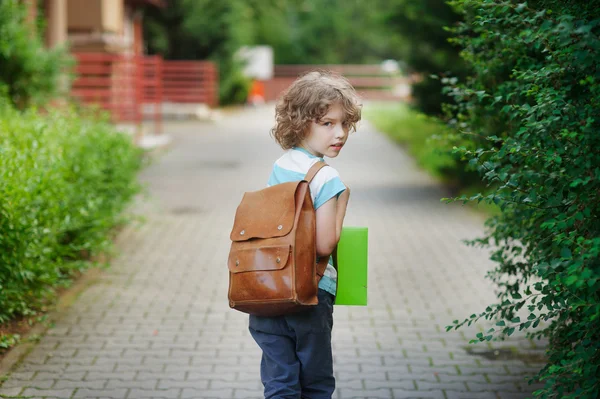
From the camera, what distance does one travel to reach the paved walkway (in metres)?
4.88

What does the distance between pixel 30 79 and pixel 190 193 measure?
317cm

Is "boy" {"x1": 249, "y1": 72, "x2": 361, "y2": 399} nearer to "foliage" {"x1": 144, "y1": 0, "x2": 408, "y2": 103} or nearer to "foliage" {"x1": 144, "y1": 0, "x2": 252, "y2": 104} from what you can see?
"foliage" {"x1": 144, "y1": 0, "x2": 408, "y2": 103}

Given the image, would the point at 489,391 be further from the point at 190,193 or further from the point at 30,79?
the point at 190,193

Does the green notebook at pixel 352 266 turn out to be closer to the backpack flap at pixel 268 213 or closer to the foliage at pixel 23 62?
the backpack flap at pixel 268 213

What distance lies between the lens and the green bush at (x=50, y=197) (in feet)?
16.8

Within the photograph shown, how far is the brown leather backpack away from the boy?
8 cm

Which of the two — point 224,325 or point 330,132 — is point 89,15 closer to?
point 224,325

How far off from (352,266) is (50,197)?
2802 millimetres

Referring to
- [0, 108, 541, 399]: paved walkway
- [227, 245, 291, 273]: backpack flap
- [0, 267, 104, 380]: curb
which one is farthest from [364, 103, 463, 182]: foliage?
[0, 267, 104, 380]: curb

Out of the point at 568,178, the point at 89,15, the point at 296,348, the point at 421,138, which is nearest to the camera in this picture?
the point at 568,178

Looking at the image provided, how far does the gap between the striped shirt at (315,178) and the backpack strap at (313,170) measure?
1 cm

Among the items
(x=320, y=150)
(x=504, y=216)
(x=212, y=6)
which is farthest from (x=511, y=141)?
(x=212, y=6)

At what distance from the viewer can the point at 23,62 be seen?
33.8 feet

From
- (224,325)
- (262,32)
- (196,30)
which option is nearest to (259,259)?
(224,325)
